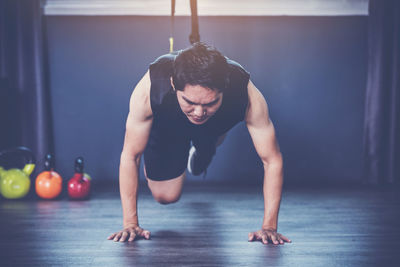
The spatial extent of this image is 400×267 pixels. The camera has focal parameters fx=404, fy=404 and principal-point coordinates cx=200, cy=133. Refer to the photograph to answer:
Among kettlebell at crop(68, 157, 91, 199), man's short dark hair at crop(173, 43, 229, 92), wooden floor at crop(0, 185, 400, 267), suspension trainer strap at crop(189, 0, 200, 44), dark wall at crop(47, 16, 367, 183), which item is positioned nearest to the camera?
man's short dark hair at crop(173, 43, 229, 92)

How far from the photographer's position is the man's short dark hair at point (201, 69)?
1396mm

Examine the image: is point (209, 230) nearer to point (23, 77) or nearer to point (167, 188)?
point (167, 188)

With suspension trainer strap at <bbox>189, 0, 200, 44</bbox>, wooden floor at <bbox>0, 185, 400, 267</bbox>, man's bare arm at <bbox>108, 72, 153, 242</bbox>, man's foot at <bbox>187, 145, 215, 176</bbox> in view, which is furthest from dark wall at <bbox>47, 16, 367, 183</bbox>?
man's bare arm at <bbox>108, 72, 153, 242</bbox>

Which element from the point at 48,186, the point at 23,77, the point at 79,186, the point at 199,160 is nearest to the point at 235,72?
the point at 199,160

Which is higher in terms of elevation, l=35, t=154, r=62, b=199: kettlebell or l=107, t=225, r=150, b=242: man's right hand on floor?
l=107, t=225, r=150, b=242: man's right hand on floor

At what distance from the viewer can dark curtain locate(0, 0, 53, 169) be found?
9.34 ft

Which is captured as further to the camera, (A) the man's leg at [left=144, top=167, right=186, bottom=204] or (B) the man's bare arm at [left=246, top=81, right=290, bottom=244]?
(A) the man's leg at [left=144, top=167, right=186, bottom=204]

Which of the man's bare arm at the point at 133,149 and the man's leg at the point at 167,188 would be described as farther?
the man's leg at the point at 167,188

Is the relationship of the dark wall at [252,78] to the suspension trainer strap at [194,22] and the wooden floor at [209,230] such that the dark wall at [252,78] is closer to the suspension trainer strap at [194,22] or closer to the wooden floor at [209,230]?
the wooden floor at [209,230]

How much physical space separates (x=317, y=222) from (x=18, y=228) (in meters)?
1.49

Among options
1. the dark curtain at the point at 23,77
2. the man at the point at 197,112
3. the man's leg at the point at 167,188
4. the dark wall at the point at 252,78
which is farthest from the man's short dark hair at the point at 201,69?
the dark curtain at the point at 23,77

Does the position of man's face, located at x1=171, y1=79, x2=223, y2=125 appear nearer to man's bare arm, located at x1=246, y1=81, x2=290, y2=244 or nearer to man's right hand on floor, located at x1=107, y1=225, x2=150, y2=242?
man's bare arm, located at x1=246, y1=81, x2=290, y2=244

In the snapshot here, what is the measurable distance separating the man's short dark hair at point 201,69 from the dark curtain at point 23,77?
178 centimetres

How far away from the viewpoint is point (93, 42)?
2979 mm
